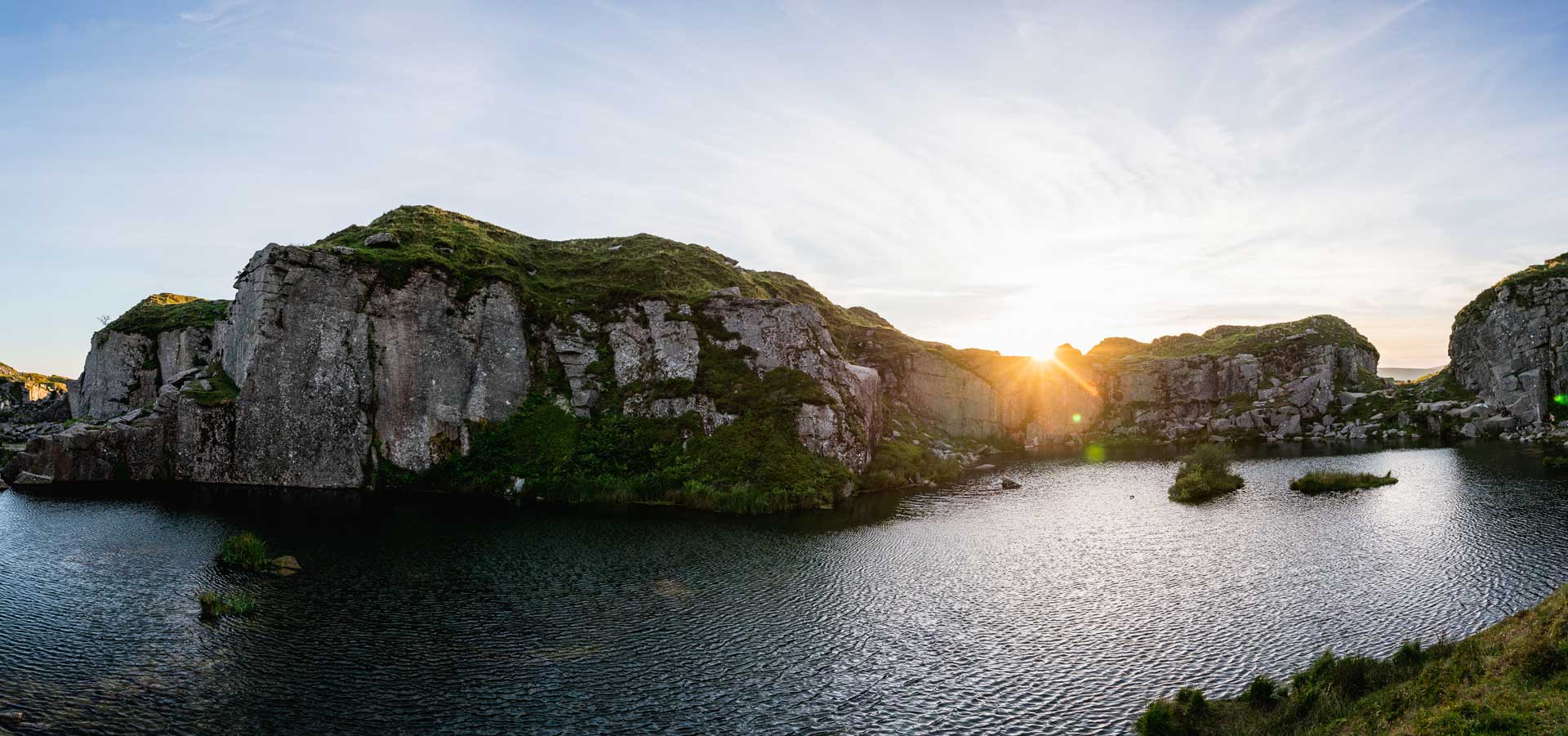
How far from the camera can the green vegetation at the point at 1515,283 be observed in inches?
4322

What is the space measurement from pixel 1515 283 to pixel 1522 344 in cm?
1102

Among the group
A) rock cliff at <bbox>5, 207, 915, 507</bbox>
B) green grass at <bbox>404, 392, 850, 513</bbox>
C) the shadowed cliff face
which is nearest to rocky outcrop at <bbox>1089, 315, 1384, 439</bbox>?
the shadowed cliff face

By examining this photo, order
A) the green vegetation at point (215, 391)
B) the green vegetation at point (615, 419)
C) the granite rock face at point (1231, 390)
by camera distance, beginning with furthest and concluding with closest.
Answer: the granite rock face at point (1231, 390) → the green vegetation at point (215, 391) → the green vegetation at point (615, 419)

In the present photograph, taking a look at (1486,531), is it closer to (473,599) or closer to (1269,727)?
(1269,727)

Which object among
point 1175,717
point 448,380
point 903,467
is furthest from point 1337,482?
point 448,380

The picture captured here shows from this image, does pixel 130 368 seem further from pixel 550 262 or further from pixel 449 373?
pixel 550 262

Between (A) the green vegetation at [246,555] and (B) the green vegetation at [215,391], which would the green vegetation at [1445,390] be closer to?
(A) the green vegetation at [246,555]

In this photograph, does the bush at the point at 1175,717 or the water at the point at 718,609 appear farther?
the water at the point at 718,609

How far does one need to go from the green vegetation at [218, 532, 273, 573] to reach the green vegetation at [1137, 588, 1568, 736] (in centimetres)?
4468

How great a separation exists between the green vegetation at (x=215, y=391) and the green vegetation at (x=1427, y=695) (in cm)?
8603

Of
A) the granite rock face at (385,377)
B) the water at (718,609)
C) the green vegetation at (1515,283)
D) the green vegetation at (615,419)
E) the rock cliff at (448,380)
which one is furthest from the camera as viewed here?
the green vegetation at (1515,283)

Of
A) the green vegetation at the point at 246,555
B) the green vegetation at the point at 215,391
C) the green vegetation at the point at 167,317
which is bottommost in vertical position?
the green vegetation at the point at 246,555

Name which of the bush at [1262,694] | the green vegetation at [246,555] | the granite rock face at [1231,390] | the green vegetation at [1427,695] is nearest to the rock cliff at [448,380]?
the green vegetation at [246,555]

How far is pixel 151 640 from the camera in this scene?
1162 inches
